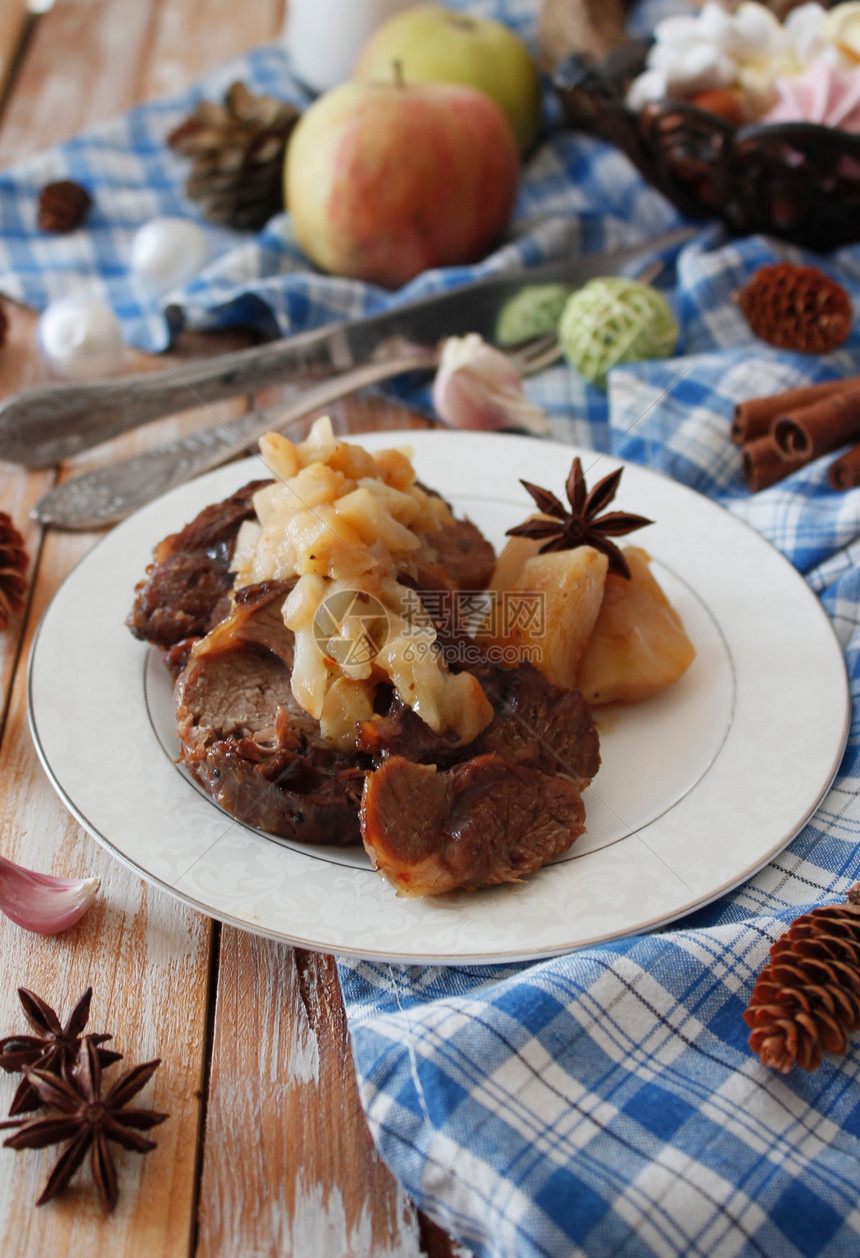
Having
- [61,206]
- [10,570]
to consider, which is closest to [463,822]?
[10,570]

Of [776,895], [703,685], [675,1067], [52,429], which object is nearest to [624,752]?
[703,685]

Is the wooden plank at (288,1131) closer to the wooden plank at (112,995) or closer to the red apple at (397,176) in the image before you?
the wooden plank at (112,995)

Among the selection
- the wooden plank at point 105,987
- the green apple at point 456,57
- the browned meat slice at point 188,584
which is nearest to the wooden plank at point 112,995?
the wooden plank at point 105,987

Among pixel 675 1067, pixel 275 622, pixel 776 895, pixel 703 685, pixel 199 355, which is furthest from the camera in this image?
pixel 199 355

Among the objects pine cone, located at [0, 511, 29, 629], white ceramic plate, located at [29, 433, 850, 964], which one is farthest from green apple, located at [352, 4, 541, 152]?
pine cone, located at [0, 511, 29, 629]

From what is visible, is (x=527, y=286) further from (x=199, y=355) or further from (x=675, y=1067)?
(x=675, y=1067)

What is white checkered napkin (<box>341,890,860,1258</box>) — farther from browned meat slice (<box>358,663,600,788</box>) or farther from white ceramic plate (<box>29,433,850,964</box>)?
browned meat slice (<box>358,663,600,788</box>)
